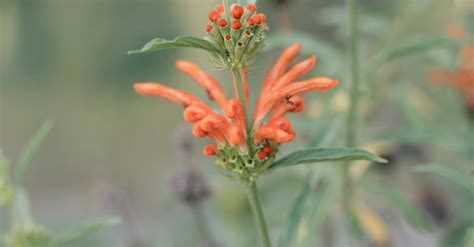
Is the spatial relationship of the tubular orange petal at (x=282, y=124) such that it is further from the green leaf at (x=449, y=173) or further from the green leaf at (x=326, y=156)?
the green leaf at (x=449, y=173)

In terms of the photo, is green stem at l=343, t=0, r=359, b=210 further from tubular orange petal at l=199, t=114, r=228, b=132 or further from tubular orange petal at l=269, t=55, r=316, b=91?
tubular orange petal at l=199, t=114, r=228, b=132

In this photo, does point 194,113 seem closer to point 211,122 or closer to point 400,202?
point 211,122

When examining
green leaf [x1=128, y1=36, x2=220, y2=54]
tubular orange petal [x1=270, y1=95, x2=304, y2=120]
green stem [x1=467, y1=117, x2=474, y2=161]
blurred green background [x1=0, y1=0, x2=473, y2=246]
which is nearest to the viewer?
green leaf [x1=128, y1=36, x2=220, y2=54]

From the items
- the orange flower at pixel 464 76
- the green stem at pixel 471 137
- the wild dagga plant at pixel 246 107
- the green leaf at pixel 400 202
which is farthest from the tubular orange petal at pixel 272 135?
the orange flower at pixel 464 76

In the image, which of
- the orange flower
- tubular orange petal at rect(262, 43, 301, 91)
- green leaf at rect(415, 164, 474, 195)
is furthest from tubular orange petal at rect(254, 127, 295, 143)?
the orange flower

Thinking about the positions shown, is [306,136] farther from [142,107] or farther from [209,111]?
[142,107]

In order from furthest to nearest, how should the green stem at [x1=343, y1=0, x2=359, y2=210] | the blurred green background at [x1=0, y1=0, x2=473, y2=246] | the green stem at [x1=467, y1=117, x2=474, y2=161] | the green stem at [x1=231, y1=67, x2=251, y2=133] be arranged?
the blurred green background at [x1=0, y1=0, x2=473, y2=246], the green stem at [x1=467, y1=117, x2=474, y2=161], the green stem at [x1=343, y1=0, x2=359, y2=210], the green stem at [x1=231, y1=67, x2=251, y2=133]

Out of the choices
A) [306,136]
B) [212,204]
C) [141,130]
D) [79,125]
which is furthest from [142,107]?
[306,136]

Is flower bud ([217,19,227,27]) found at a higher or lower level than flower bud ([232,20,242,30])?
higher
